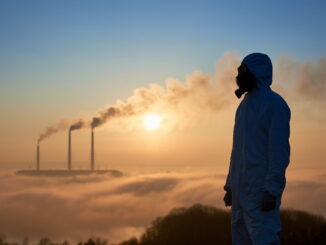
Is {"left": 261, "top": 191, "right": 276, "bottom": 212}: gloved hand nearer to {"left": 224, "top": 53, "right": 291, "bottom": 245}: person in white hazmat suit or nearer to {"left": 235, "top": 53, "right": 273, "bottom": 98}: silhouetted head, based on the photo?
{"left": 224, "top": 53, "right": 291, "bottom": 245}: person in white hazmat suit

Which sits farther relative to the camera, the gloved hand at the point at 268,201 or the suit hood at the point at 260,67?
the suit hood at the point at 260,67

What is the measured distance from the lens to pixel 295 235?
1380 centimetres

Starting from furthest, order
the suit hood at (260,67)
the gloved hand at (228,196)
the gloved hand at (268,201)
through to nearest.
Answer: the gloved hand at (228,196), the suit hood at (260,67), the gloved hand at (268,201)

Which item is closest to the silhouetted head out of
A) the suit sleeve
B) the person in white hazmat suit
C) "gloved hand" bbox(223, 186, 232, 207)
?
the person in white hazmat suit

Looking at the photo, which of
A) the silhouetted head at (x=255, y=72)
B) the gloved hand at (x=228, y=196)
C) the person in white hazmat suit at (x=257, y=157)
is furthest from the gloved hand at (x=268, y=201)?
the silhouetted head at (x=255, y=72)

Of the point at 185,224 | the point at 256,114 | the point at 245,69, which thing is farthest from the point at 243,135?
the point at 185,224

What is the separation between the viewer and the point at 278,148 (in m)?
5.68

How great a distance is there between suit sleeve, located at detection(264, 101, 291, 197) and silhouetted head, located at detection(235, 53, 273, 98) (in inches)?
12.8

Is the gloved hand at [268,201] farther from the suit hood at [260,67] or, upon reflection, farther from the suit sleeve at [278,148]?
the suit hood at [260,67]

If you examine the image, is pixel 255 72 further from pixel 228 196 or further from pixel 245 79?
pixel 228 196

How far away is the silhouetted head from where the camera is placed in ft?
19.7

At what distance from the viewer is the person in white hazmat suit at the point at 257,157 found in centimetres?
562

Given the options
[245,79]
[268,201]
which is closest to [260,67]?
[245,79]

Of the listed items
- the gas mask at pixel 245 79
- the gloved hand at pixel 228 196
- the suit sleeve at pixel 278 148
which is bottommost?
the gloved hand at pixel 228 196
